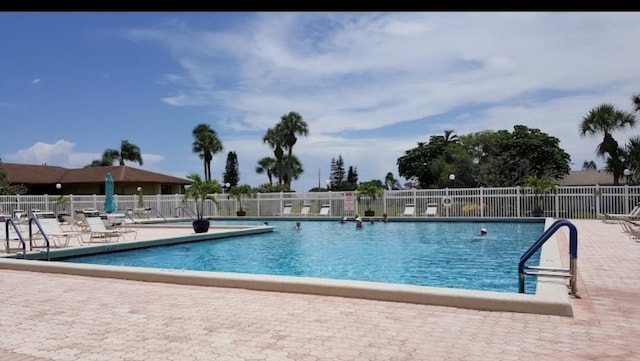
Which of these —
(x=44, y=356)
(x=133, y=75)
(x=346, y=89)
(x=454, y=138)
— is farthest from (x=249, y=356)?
(x=454, y=138)

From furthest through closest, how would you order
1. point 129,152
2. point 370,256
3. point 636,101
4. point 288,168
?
point 129,152 → point 288,168 → point 636,101 → point 370,256

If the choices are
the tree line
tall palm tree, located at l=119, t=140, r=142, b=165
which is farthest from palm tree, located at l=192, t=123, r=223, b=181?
tall palm tree, located at l=119, t=140, r=142, b=165

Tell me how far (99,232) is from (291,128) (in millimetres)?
35622

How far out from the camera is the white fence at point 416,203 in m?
22.3

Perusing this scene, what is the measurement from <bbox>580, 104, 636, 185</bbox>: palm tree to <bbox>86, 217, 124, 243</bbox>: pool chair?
25263 mm

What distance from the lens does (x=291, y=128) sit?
160 ft

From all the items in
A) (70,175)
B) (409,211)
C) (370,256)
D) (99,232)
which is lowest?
(370,256)

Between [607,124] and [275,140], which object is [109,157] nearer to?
[275,140]

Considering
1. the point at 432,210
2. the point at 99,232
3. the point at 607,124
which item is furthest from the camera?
the point at 607,124

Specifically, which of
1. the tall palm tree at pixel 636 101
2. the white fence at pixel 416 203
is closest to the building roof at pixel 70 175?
the white fence at pixel 416 203

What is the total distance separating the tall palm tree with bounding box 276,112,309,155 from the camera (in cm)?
4838

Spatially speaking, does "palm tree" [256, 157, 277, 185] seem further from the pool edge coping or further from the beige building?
the pool edge coping

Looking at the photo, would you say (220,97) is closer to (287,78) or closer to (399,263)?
(287,78)

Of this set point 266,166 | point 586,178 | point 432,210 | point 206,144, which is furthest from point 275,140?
point 586,178
